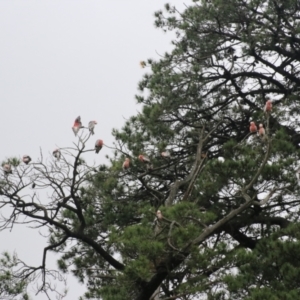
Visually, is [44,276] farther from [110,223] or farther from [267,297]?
[267,297]

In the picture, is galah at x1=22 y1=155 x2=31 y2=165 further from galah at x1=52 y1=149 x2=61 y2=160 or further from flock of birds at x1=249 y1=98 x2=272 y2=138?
flock of birds at x1=249 y1=98 x2=272 y2=138

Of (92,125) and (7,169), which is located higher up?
(92,125)

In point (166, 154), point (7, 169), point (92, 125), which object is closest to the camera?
point (7, 169)

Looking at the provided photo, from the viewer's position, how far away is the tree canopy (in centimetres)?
421

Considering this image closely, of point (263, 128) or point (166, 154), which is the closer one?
point (263, 128)

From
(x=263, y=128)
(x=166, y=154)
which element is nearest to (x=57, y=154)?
(x=166, y=154)

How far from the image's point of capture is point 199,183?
5004mm

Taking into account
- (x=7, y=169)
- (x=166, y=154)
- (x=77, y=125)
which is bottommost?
(x=7, y=169)

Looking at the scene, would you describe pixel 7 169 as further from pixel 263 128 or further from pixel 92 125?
pixel 263 128

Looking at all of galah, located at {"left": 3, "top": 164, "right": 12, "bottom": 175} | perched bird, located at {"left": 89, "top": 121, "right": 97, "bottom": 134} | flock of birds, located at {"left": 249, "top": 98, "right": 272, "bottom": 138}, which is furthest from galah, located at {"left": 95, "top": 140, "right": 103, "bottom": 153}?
flock of birds, located at {"left": 249, "top": 98, "right": 272, "bottom": 138}

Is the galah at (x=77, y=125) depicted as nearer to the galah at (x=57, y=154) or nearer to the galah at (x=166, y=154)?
the galah at (x=57, y=154)

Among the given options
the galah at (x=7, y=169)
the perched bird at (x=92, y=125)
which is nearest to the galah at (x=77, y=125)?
the perched bird at (x=92, y=125)

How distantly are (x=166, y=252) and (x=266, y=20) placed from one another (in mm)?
3151

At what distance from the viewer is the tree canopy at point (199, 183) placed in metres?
4.21
